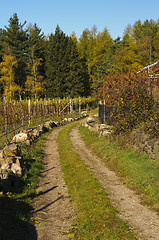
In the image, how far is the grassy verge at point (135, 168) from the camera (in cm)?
890

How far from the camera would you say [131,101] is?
14.7 m

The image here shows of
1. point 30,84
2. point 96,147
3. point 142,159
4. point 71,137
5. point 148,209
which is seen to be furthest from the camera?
point 30,84

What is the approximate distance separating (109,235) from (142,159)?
5964 mm

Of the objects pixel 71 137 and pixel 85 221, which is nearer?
pixel 85 221

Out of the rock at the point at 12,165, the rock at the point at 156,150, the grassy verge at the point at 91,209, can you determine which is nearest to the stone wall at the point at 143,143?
the rock at the point at 156,150

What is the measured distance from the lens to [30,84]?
5853cm

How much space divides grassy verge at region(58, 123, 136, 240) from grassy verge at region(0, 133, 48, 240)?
1.17 m

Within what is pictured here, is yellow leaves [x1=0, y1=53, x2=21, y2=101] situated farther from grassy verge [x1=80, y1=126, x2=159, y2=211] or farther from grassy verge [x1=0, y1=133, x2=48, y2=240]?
grassy verge [x1=0, y1=133, x2=48, y2=240]

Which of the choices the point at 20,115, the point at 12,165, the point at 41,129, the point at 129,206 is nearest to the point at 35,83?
the point at 20,115

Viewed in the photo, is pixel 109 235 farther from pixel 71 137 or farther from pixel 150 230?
pixel 71 137

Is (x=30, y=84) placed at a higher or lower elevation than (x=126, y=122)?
higher

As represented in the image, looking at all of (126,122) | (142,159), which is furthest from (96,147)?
(142,159)

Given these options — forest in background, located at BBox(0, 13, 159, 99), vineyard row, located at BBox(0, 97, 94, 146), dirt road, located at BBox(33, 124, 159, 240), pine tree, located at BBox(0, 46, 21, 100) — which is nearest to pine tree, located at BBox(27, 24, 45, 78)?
forest in background, located at BBox(0, 13, 159, 99)

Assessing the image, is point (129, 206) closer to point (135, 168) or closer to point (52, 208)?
point (52, 208)
